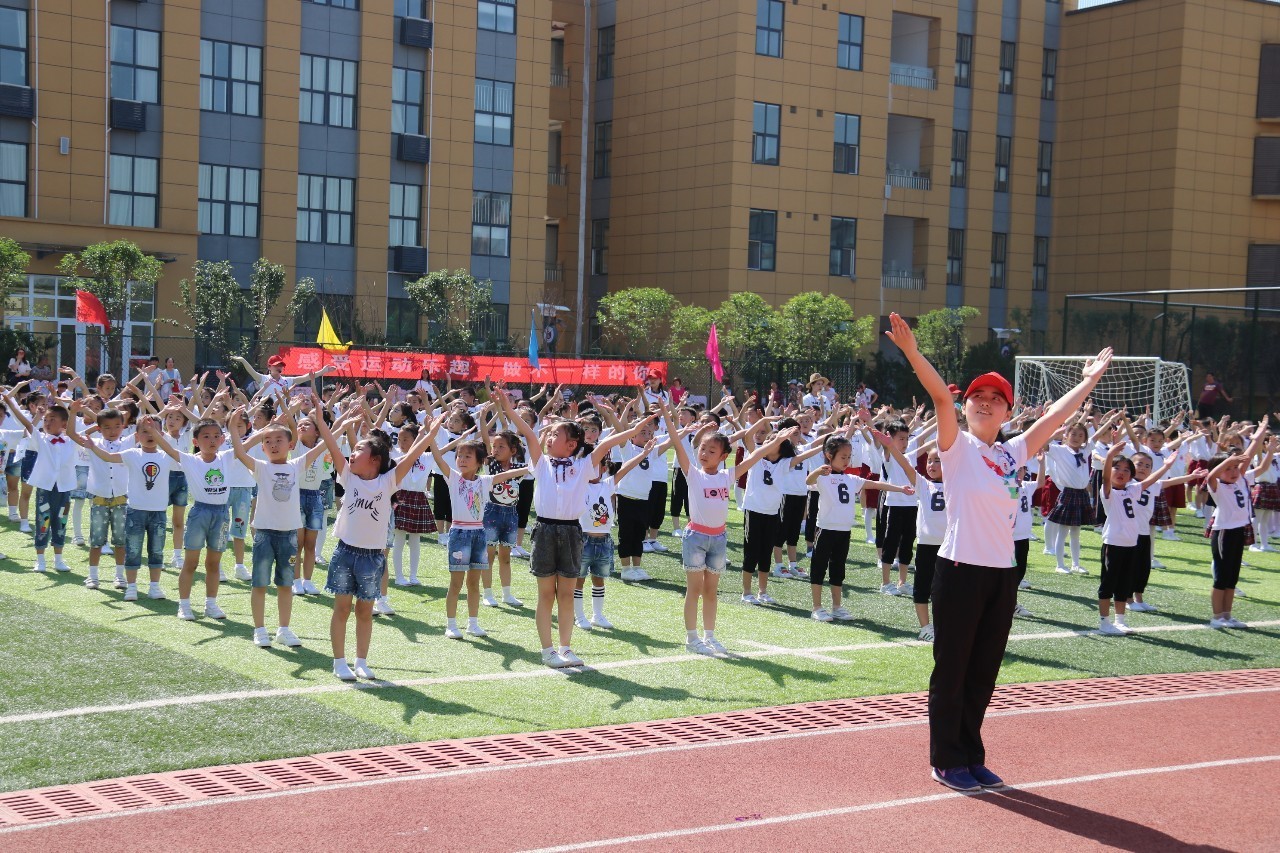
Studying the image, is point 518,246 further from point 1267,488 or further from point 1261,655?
point 1261,655

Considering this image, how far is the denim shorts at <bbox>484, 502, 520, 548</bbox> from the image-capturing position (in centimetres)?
1214

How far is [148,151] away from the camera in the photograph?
1544 inches

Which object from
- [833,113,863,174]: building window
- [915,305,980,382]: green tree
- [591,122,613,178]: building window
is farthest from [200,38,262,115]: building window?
[915,305,980,382]: green tree

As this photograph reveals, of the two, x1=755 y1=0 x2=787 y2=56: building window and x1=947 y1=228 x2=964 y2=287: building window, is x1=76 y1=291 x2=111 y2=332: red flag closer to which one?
x1=755 y1=0 x2=787 y2=56: building window

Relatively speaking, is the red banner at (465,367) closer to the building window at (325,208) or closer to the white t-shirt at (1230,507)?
the building window at (325,208)

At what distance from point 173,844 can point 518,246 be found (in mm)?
40612

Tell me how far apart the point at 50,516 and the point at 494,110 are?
1315 inches

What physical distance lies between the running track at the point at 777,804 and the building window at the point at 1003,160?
47.7 metres

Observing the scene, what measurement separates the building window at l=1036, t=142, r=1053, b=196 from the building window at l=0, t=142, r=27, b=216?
37.5 metres

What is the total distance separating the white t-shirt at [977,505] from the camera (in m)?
7.07

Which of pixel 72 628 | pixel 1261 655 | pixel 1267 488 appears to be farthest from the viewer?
pixel 1267 488

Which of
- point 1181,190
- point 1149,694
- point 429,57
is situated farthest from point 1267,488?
point 1181,190

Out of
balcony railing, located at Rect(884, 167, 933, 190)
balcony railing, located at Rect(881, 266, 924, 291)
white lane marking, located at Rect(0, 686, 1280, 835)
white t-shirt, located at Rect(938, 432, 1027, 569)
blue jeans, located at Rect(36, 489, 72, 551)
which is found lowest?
white lane marking, located at Rect(0, 686, 1280, 835)

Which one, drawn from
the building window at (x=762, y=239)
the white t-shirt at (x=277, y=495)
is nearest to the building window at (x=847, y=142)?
the building window at (x=762, y=239)
